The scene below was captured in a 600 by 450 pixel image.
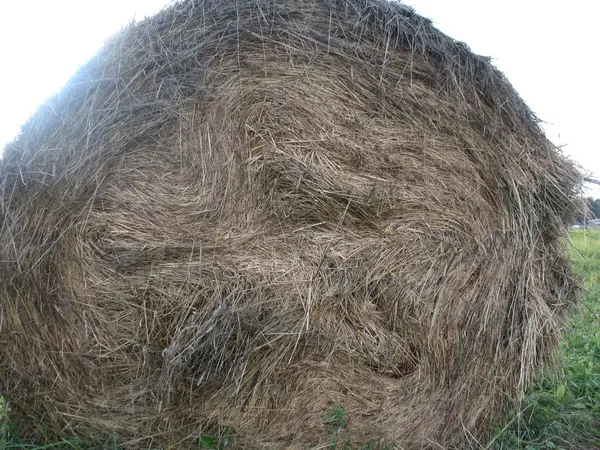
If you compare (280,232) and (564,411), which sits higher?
(280,232)

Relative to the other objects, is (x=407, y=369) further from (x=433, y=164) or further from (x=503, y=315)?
(x=433, y=164)

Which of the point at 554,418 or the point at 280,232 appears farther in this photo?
the point at 554,418

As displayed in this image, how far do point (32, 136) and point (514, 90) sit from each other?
2.24 meters

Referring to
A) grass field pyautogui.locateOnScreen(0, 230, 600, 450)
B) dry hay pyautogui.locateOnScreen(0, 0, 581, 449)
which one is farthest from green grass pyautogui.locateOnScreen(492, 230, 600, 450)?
dry hay pyautogui.locateOnScreen(0, 0, 581, 449)

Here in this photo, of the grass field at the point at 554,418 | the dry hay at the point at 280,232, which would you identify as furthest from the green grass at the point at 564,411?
the dry hay at the point at 280,232

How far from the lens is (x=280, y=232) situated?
2.14 meters

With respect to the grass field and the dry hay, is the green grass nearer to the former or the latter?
the grass field

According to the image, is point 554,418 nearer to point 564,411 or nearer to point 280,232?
point 564,411

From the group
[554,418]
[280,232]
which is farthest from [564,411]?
[280,232]

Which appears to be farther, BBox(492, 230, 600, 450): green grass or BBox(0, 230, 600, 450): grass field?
BBox(492, 230, 600, 450): green grass

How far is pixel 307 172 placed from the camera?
7.01 feet

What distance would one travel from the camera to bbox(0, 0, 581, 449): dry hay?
2.04 m

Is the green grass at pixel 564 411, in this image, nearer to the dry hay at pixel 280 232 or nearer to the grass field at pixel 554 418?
the grass field at pixel 554 418

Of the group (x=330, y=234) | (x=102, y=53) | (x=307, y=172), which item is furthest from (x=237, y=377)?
(x=102, y=53)
